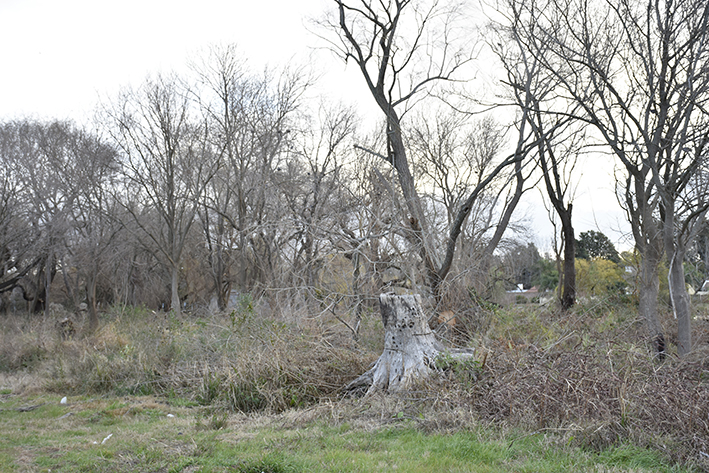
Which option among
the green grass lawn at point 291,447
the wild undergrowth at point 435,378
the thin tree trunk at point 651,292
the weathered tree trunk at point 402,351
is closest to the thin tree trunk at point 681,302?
the wild undergrowth at point 435,378

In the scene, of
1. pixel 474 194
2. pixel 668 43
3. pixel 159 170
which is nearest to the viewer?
pixel 668 43

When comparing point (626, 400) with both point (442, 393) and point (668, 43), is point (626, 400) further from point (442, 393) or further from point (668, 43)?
point (668, 43)

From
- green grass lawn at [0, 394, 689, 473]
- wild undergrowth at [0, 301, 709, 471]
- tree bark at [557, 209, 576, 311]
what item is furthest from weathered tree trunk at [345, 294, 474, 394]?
tree bark at [557, 209, 576, 311]

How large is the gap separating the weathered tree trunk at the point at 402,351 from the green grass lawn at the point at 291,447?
2.27 ft

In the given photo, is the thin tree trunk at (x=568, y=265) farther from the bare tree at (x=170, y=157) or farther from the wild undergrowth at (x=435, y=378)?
the bare tree at (x=170, y=157)

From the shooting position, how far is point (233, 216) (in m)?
27.1

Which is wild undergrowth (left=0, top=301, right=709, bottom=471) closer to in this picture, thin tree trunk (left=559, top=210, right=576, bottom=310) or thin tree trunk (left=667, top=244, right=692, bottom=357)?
thin tree trunk (left=667, top=244, right=692, bottom=357)

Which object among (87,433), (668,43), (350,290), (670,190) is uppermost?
(668,43)

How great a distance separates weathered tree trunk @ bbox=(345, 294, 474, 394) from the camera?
7523 millimetres

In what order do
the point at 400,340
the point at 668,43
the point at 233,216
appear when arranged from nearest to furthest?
1. the point at 400,340
2. the point at 668,43
3. the point at 233,216

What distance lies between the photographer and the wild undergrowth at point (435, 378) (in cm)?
506

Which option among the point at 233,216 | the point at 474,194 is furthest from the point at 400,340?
the point at 233,216

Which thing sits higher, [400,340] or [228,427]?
[400,340]

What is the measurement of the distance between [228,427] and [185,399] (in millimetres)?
2510
